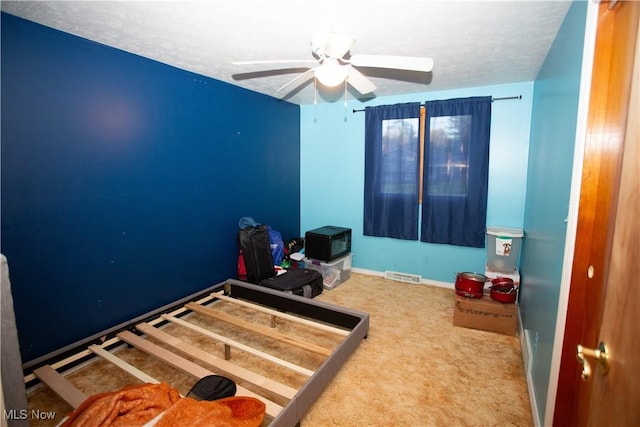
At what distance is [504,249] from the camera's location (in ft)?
9.96

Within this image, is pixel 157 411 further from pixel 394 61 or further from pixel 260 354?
pixel 394 61

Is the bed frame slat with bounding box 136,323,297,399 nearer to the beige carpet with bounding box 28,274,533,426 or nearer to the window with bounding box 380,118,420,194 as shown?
the beige carpet with bounding box 28,274,533,426

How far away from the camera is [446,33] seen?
2.08m

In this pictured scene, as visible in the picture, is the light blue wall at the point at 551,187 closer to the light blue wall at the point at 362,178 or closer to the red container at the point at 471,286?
the red container at the point at 471,286

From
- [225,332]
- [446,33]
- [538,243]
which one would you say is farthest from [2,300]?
[538,243]

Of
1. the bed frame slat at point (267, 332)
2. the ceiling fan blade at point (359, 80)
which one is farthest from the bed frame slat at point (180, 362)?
the ceiling fan blade at point (359, 80)

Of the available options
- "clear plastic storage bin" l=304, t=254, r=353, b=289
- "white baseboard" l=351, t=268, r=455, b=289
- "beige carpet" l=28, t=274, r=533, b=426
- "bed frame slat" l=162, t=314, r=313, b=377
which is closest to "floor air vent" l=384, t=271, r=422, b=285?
"white baseboard" l=351, t=268, r=455, b=289

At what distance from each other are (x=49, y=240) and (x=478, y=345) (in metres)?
3.32

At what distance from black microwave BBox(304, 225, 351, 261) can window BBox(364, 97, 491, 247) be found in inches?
16.1

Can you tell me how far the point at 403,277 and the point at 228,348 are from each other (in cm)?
245

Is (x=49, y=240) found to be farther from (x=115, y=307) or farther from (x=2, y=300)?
(x=2, y=300)

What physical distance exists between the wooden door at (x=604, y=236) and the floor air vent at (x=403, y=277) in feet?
8.10

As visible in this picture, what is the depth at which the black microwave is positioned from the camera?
12.2ft

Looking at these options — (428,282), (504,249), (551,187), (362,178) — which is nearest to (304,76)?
(362,178)
